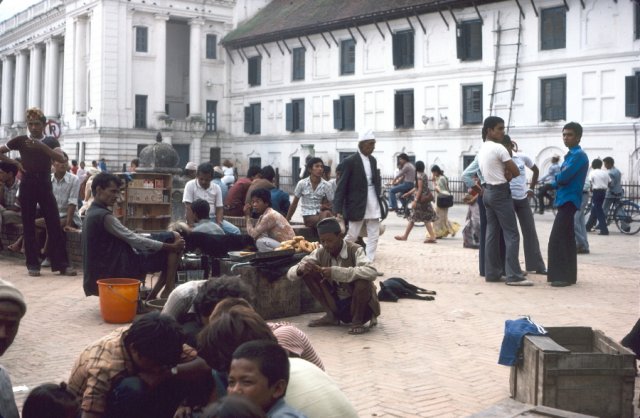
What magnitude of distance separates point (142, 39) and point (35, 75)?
1624cm

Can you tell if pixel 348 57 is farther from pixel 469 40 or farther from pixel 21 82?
pixel 21 82

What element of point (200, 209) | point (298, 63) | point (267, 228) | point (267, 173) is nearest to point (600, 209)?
point (267, 173)

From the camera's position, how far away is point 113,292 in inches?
340

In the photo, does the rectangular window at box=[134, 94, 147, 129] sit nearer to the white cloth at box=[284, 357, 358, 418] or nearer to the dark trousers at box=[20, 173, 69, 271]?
the dark trousers at box=[20, 173, 69, 271]

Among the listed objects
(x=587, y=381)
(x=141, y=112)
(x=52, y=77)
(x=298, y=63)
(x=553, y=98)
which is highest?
(x=52, y=77)

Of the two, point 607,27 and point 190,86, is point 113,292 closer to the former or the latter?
point 607,27

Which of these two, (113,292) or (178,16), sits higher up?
(178,16)

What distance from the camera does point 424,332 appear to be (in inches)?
330

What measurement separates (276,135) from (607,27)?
70.0ft

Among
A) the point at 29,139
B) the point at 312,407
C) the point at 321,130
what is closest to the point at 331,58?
the point at 321,130

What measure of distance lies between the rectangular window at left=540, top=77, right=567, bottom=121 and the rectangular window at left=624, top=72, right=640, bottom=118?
285 centimetres

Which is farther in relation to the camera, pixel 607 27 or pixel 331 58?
pixel 331 58

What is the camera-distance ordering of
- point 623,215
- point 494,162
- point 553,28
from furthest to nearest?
point 553,28 → point 623,215 → point 494,162

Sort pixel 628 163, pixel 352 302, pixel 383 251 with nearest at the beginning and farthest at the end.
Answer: pixel 352 302 < pixel 383 251 < pixel 628 163
